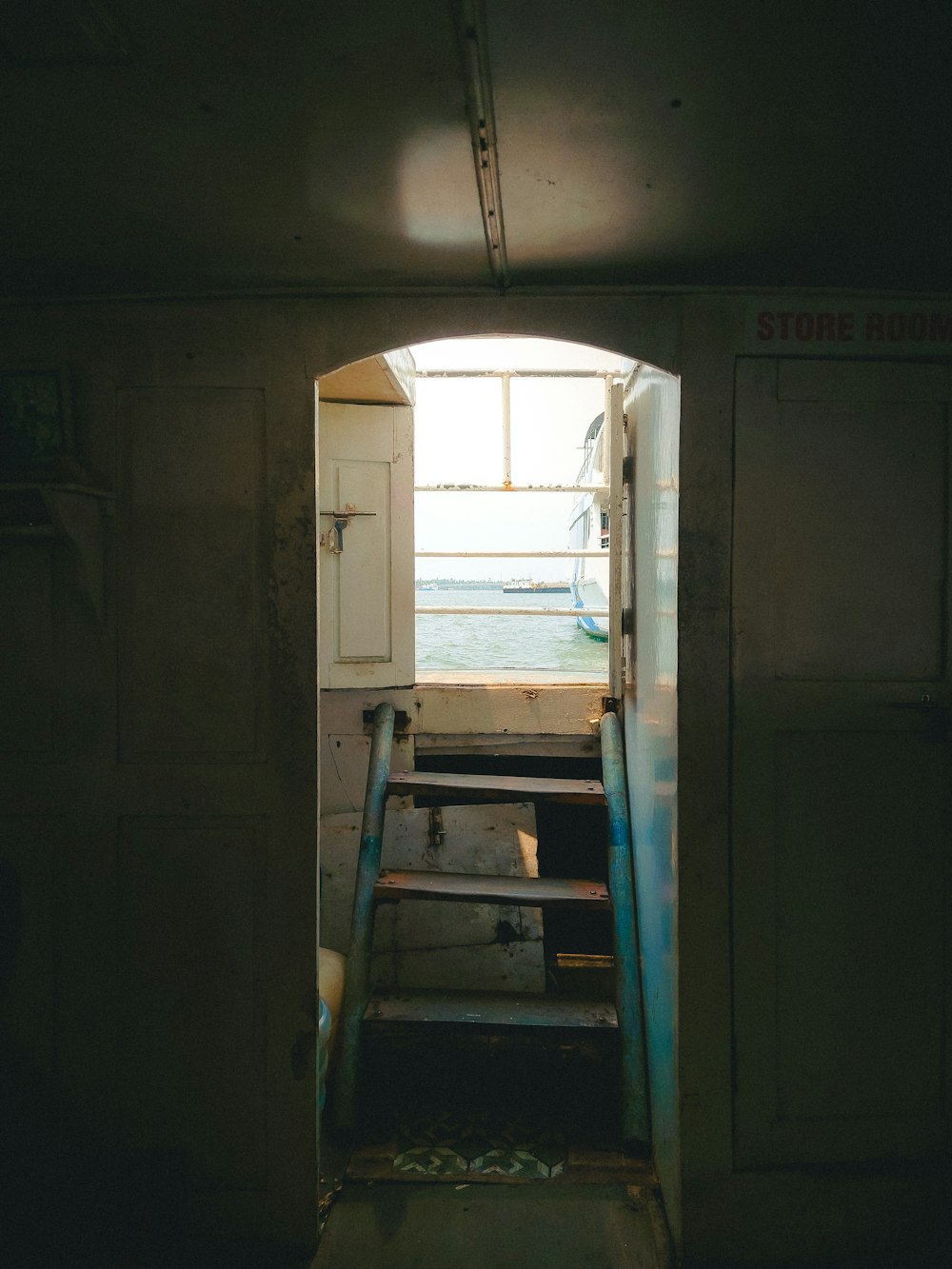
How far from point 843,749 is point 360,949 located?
1675 millimetres

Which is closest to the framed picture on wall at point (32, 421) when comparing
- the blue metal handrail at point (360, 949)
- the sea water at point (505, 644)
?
the blue metal handrail at point (360, 949)

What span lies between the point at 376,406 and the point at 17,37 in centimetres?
230

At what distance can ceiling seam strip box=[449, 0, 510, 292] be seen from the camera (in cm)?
101

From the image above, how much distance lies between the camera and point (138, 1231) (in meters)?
1.82

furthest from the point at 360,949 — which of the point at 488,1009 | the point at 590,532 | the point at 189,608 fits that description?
the point at 590,532

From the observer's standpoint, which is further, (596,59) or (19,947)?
(19,947)

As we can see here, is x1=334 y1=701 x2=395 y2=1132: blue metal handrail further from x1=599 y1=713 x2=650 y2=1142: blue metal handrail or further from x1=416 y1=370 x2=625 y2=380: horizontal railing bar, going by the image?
x1=416 y1=370 x2=625 y2=380: horizontal railing bar

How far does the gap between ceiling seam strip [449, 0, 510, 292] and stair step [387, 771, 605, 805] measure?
1.77m

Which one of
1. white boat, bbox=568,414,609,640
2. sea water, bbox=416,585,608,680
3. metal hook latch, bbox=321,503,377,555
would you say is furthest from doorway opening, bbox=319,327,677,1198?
sea water, bbox=416,585,608,680

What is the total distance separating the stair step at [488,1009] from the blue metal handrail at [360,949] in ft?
0.21

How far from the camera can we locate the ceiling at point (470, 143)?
1.04 metres

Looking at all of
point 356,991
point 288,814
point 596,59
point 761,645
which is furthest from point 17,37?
point 356,991

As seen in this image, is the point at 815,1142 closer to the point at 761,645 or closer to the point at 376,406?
the point at 761,645

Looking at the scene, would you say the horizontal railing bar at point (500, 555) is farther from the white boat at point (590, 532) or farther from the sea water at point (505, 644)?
the sea water at point (505, 644)
